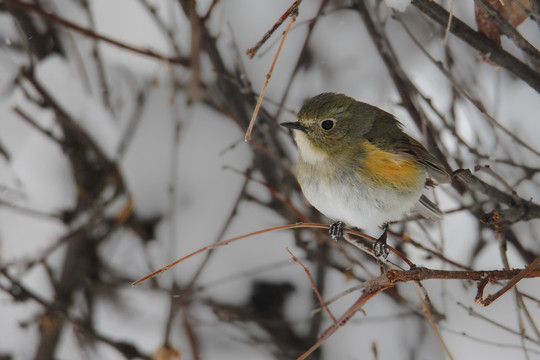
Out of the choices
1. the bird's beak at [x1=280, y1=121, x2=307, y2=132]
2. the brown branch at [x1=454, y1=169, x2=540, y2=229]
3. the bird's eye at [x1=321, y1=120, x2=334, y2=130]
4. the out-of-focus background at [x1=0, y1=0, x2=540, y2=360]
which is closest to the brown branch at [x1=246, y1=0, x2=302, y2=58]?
the bird's beak at [x1=280, y1=121, x2=307, y2=132]

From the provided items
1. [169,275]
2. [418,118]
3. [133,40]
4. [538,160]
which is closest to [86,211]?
[169,275]

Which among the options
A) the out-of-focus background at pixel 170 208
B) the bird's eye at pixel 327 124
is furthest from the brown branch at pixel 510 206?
the out-of-focus background at pixel 170 208

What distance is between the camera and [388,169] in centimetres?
249

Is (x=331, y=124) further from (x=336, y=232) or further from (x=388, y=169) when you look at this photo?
(x=336, y=232)

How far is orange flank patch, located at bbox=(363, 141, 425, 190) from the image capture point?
8.15 ft

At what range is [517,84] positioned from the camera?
446 cm

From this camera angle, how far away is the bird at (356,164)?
2.49m

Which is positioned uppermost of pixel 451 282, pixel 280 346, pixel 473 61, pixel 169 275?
pixel 473 61

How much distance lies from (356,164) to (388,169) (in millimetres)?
149

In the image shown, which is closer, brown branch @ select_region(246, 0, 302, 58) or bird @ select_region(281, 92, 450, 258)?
brown branch @ select_region(246, 0, 302, 58)

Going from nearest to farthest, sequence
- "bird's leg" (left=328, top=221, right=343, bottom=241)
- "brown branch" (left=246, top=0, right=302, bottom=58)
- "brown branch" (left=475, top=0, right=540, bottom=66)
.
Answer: "brown branch" (left=246, top=0, right=302, bottom=58) < "brown branch" (left=475, top=0, right=540, bottom=66) < "bird's leg" (left=328, top=221, right=343, bottom=241)

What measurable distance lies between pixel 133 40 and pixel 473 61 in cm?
259

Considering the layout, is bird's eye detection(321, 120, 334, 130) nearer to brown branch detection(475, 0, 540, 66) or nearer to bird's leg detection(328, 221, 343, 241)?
bird's leg detection(328, 221, 343, 241)

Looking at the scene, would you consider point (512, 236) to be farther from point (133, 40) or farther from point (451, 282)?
point (133, 40)
